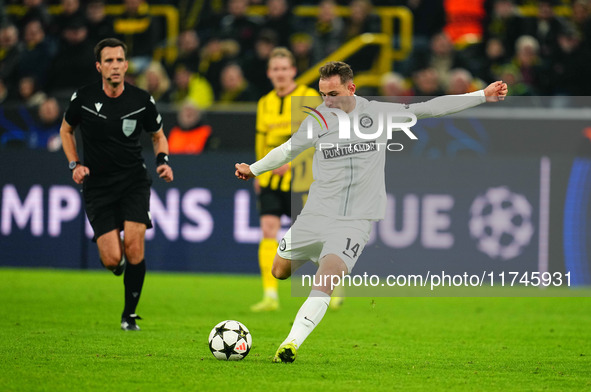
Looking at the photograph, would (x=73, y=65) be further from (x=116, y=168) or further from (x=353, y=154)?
(x=353, y=154)

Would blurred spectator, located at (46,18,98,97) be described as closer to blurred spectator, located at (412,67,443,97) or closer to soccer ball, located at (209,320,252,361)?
blurred spectator, located at (412,67,443,97)

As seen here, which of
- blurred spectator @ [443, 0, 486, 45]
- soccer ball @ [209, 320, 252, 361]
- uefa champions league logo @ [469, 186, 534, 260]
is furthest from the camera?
blurred spectator @ [443, 0, 486, 45]

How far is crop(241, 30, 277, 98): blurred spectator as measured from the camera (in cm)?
1577

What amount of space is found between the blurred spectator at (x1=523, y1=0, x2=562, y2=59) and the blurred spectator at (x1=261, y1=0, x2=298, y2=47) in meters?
3.78

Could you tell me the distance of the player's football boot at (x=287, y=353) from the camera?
22.4ft

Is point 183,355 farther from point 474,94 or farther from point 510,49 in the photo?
point 510,49

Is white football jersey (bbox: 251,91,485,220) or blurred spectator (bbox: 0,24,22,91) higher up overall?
blurred spectator (bbox: 0,24,22,91)

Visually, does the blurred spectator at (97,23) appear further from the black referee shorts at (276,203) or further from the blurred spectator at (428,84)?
the black referee shorts at (276,203)

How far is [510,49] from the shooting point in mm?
15945

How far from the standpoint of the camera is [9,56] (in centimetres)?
1708

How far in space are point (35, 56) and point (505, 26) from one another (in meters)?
7.73

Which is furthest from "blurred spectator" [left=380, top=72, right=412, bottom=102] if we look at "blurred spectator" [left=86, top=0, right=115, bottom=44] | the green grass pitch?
"blurred spectator" [left=86, top=0, right=115, bottom=44]

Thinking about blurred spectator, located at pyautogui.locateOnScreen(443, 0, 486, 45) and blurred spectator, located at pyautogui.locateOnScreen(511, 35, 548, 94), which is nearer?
blurred spectator, located at pyautogui.locateOnScreen(511, 35, 548, 94)

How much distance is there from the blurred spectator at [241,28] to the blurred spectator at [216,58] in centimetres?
20
